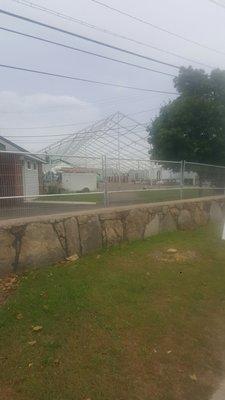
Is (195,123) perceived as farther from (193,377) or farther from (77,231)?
(193,377)

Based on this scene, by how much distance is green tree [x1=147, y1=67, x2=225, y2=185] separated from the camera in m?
19.1

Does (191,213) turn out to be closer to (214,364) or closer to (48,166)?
(48,166)

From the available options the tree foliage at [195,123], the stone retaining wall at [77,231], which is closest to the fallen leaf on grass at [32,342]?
the stone retaining wall at [77,231]

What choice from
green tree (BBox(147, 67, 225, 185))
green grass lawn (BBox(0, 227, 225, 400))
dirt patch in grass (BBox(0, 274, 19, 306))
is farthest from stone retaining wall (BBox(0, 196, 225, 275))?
green tree (BBox(147, 67, 225, 185))

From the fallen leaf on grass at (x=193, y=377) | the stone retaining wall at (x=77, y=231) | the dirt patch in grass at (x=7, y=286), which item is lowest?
the fallen leaf on grass at (x=193, y=377)

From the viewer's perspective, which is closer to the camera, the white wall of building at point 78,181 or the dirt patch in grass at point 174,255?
the dirt patch in grass at point 174,255

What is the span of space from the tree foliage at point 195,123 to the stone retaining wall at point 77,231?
9.10 m

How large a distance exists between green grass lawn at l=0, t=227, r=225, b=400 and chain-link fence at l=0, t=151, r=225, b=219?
117 centimetres

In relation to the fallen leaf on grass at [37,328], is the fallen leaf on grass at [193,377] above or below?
below

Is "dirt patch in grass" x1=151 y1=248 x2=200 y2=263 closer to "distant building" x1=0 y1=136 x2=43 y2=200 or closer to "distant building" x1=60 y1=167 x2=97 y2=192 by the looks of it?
"distant building" x1=60 y1=167 x2=97 y2=192

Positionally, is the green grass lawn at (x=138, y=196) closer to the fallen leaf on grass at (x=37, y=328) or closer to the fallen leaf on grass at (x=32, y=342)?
the fallen leaf on grass at (x=37, y=328)

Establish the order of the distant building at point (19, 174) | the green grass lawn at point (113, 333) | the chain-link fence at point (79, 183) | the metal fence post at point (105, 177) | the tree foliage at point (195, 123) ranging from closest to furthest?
1. the green grass lawn at point (113, 333)
2. the distant building at point (19, 174)
3. the chain-link fence at point (79, 183)
4. the metal fence post at point (105, 177)
5. the tree foliage at point (195, 123)

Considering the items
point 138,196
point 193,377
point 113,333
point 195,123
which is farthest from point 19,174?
point 195,123

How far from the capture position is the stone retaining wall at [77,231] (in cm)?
616
